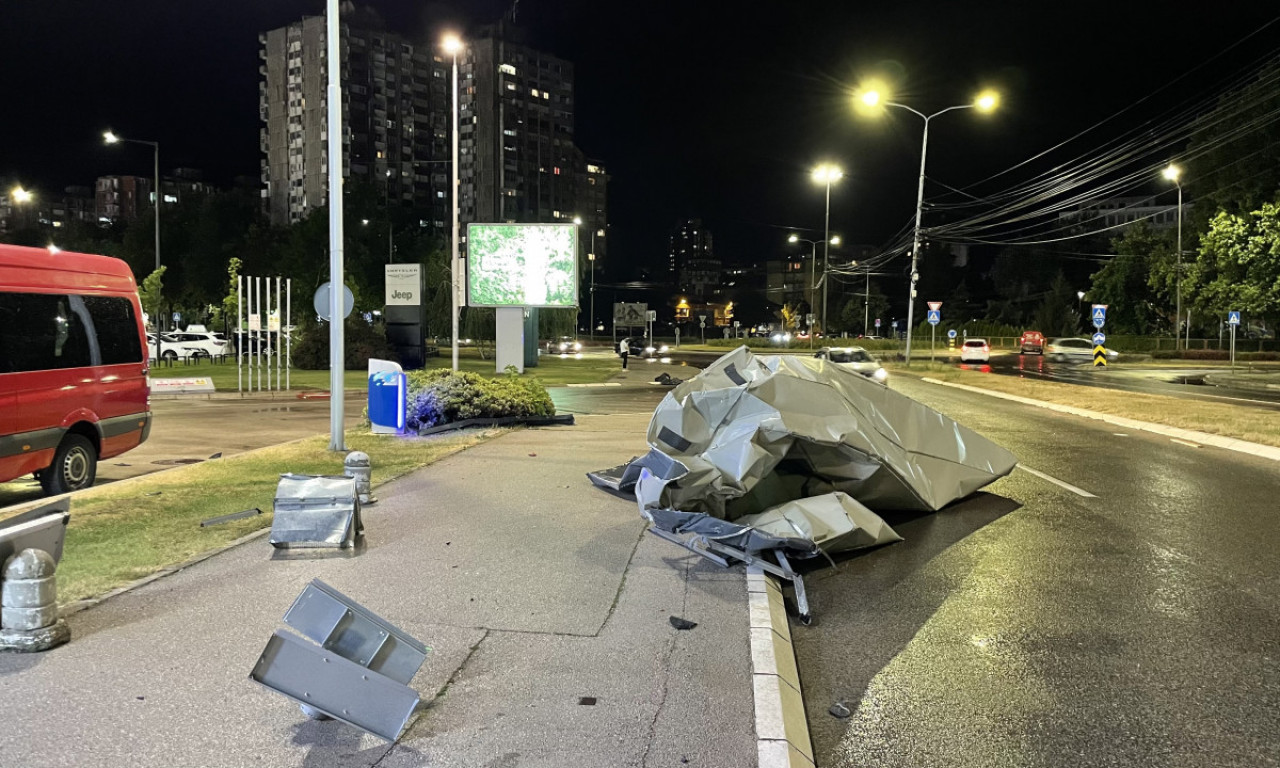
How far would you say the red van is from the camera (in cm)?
869

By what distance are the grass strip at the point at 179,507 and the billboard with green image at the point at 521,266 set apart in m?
18.3

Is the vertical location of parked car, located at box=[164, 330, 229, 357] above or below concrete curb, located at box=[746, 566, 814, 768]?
above

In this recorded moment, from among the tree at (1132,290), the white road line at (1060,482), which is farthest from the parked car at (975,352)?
the white road line at (1060,482)

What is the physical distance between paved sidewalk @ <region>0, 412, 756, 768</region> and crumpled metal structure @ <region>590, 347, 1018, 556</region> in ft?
1.72

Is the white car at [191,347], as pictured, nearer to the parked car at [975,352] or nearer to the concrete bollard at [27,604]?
the parked car at [975,352]

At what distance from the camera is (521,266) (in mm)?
30969

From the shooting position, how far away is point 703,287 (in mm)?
173125

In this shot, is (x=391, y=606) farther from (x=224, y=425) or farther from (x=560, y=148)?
(x=560, y=148)

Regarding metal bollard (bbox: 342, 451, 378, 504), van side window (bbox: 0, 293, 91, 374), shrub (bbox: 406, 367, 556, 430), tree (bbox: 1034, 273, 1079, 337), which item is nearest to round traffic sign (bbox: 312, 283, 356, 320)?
shrub (bbox: 406, 367, 556, 430)

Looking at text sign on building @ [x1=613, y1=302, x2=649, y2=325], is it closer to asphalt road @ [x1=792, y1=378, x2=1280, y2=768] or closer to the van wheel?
the van wheel

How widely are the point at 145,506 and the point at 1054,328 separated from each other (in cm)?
8617

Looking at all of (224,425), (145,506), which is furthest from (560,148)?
(145,506)

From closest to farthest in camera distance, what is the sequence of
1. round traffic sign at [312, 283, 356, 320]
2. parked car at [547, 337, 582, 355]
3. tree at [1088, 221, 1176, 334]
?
round traffic sign at [312, 283, 356, 320] → parked car at [547, 337, 582, 355] → tree at [1088, 221, 1176, 334]

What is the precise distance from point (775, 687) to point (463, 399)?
11652 millimetres
